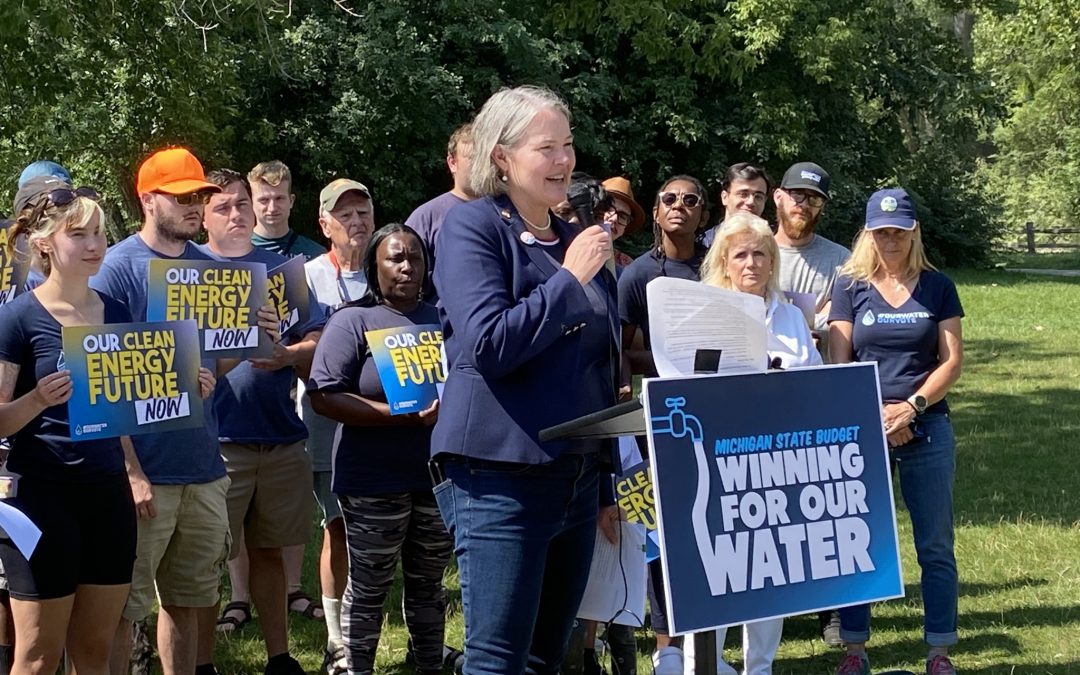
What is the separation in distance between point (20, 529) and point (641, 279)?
9.83 ft

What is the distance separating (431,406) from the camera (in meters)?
5.13

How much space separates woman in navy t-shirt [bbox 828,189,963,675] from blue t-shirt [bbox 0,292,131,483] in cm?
325

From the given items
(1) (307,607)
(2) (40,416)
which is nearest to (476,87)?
(1) (307,607)

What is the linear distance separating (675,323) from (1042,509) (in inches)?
261

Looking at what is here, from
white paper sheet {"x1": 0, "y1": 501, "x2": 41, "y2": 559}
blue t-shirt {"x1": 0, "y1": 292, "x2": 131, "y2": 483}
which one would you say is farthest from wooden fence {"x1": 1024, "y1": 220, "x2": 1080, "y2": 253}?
white paper sheet {"x1": 0, "y1": 501, "x2": 41, "y2": 559}

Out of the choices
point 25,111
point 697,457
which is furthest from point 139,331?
point 25,111

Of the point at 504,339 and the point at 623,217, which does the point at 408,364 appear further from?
the point at 504,339

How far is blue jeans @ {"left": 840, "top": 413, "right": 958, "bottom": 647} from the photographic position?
5543mm

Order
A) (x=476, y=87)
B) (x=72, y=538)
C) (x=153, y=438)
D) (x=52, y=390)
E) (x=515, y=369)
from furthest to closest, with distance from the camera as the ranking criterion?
(x=476, y=87)
(x=153, y=438)
(x=72, y=538)
(x=52, y=390)
(x=515, y=369)

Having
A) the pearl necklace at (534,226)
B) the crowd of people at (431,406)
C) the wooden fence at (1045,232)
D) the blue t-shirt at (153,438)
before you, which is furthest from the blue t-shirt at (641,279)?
the wooden fence at (1045,232)

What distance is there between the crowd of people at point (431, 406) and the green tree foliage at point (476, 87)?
428 centimetres

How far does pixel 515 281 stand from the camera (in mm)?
3260

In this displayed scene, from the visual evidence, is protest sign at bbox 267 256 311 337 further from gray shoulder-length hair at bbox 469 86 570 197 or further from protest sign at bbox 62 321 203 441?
gray shoulder-length hair at bbox 469 86 570 197

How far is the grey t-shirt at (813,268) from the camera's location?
617 cm
